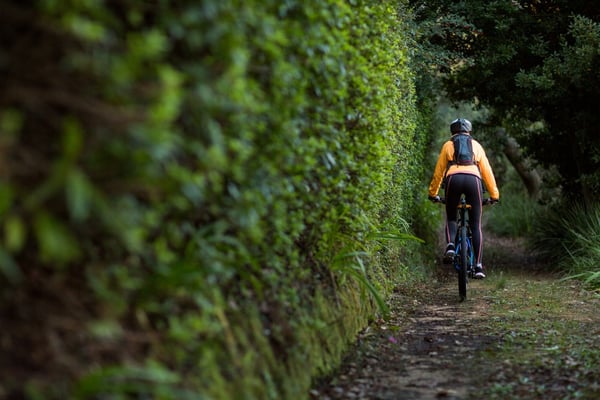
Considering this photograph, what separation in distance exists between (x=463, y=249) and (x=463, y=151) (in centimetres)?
115

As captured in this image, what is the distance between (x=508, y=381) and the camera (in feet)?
17.5

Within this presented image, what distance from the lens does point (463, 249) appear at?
9516 millimetres

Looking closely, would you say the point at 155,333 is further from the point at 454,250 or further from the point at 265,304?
the point at 454,250

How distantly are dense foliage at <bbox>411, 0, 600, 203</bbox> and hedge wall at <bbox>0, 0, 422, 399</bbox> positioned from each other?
920 centimetres

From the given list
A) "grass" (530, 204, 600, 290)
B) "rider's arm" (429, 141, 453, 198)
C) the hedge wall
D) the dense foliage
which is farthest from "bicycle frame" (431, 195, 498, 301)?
the hedge wall

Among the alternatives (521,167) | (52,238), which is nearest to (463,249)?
(52,238)

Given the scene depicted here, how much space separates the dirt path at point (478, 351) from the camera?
5.13 metres

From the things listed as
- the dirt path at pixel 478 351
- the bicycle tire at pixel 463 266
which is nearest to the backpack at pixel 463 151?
the bicycle tire at pixel 463 266

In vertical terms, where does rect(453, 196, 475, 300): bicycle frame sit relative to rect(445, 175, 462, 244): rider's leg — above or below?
below

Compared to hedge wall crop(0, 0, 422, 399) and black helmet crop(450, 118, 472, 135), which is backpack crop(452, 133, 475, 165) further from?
hedge wall crop(0, 0, 422, 399)

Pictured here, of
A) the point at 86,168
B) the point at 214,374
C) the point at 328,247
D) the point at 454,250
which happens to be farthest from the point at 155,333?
the point at 454,250

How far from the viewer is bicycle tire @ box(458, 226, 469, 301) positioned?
30.8 ft

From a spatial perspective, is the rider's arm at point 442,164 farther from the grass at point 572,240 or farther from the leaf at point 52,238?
the leaf at point 52,238

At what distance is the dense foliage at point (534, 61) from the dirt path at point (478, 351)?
465 cm
